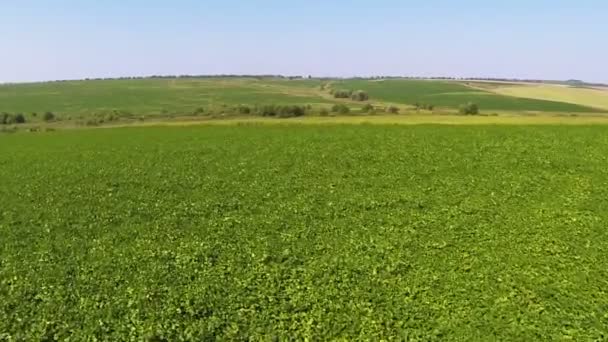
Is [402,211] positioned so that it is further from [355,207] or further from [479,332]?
[479,332]

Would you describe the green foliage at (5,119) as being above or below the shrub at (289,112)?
below

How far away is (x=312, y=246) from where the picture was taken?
58.8ft

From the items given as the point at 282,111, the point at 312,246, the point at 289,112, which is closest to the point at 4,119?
the point at 282,111

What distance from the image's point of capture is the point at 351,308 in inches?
569

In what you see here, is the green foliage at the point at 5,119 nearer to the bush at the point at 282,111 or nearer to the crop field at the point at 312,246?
the bush at the point at 282,111

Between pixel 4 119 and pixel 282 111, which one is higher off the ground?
pixel 282 111

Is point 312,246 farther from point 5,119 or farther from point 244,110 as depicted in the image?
point 5,119

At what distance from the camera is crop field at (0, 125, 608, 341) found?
13969 mm

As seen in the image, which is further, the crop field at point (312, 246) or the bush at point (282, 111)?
the bush at point (282, 111)

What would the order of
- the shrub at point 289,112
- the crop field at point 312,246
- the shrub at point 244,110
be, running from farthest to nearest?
the shrub at point 244,110
the shrub at point 289,112
the crop field at point 312,246

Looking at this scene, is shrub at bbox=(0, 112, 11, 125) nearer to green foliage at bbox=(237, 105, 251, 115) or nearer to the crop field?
green foliage at bbox=(237, 105, 251, 115)

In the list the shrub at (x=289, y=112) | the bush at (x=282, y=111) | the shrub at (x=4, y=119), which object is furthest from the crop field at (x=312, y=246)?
the shrub at (x=4, y=119)

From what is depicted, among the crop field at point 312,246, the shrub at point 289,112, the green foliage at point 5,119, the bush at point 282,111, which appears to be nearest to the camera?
the crop field at point 312,246

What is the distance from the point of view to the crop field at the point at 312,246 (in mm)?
13969
